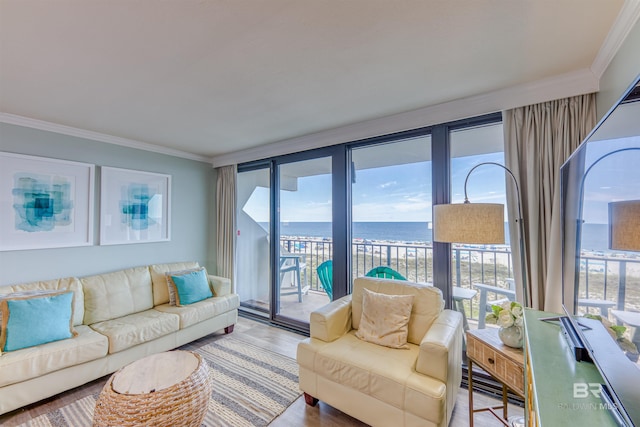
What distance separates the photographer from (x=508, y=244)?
225 centimetres

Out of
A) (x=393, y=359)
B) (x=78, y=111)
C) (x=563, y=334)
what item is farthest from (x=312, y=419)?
(x=78, y=111)

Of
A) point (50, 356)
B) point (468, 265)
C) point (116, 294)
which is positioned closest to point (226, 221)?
point (116, 294)

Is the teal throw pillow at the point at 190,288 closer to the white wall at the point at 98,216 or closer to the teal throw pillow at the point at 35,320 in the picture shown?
the white wall at the point at 98,216

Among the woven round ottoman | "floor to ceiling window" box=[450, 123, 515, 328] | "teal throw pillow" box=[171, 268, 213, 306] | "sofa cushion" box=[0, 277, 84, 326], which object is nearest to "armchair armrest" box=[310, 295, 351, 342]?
the woven round ottoman

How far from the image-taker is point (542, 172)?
2049 millimetres

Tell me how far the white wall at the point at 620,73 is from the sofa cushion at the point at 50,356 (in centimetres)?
397

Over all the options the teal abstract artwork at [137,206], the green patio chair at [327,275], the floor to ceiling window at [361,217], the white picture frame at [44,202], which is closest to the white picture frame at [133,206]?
the teal abstract artwork at [137,206]

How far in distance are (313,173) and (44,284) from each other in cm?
301

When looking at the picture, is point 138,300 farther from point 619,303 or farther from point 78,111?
point 619,303

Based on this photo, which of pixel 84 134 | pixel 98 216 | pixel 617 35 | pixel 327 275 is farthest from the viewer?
pixel 327 275

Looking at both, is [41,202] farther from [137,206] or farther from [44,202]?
[137,206]

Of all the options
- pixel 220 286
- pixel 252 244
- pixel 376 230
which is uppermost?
pixel 376 230

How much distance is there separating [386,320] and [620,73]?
210 centimetres

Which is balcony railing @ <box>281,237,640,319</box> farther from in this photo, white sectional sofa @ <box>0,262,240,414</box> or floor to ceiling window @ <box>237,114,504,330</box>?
white sectional sofa @ <box>0,262,240,414</box>
